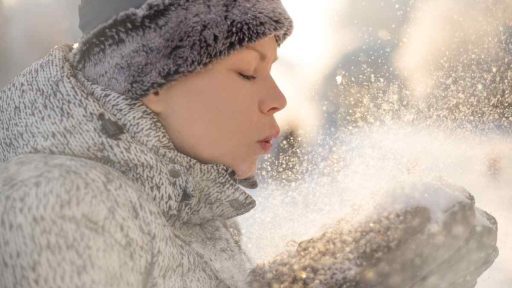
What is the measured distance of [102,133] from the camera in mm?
1230

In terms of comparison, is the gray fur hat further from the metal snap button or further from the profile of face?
the metal snap button

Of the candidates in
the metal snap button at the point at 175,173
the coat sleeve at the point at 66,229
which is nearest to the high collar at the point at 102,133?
the metal snap button at the point at 175,173

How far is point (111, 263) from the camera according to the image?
3.29 ft

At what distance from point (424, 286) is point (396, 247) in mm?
165

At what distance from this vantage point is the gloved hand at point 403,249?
4.36 ft

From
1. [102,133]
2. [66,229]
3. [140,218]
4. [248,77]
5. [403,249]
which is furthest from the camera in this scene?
[248,77]

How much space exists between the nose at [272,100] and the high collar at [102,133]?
0.82ft

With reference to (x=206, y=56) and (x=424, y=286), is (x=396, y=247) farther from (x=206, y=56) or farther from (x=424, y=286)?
(x=206, y=56)

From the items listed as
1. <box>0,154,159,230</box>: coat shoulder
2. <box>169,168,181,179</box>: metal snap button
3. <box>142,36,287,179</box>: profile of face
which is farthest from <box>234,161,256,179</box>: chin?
<box>0,154,159,230</box>: coat shoulder

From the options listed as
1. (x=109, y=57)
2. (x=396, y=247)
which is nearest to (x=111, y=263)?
(x=109, y=57)

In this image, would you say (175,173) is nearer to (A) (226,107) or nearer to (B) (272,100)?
(A) (226,107)

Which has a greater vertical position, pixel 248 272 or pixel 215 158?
pixel 215 158

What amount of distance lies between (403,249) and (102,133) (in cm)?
85

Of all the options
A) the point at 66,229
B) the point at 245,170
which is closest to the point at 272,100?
the point at 245,170
